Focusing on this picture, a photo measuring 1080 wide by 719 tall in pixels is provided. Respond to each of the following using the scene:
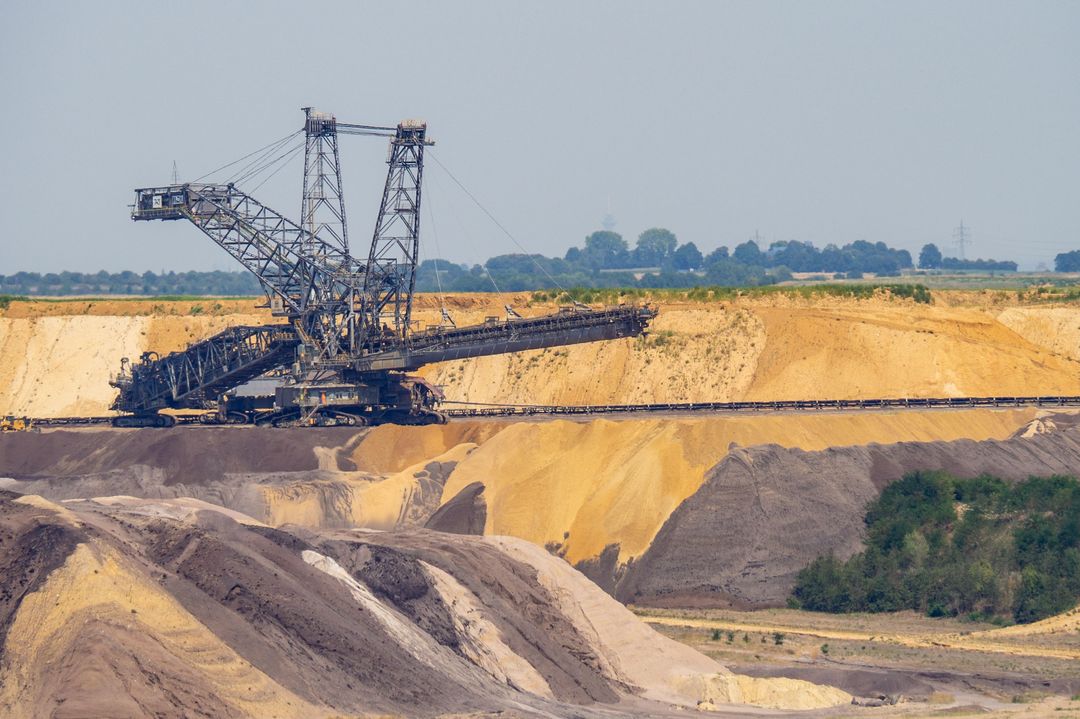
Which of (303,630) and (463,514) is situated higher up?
(303,630)

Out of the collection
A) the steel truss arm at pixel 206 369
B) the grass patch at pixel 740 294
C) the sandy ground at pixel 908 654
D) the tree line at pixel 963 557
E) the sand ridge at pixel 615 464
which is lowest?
the sandy ground at pixel 908 654

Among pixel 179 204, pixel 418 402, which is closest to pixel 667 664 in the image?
pixel 418 402

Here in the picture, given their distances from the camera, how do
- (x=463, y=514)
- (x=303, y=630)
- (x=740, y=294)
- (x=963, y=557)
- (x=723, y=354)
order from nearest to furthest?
(x=303, y=630) → (x=963, y=557) → (x=463, y=514) → (x=723, y=354) → (x=740, y=294)

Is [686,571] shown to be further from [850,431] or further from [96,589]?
[96,589]

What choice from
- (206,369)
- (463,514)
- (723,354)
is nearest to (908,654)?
(463,514)

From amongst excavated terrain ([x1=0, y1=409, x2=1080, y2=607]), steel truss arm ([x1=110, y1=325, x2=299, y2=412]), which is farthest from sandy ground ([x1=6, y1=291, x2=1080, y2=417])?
steel truss arm ([x1=110, y1=325, x2=299, y2=412])

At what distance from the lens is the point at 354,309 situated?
89125 mm

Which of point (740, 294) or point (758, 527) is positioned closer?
point (758, 527)

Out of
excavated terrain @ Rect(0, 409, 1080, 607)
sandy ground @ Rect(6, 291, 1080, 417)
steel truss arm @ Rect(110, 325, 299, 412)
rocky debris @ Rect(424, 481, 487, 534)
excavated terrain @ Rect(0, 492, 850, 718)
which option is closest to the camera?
excavated terrain @ Rect(0, 492, 850, 718)

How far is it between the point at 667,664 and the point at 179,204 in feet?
145

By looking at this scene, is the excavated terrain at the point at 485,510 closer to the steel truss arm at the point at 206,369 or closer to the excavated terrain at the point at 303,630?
the excavated terrain at the point at 303,630

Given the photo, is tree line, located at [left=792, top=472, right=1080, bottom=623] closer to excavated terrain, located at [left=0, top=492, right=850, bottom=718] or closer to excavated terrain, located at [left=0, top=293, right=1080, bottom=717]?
excavated terrain, located at [left=0, top=293, right=1080, bottom=717]

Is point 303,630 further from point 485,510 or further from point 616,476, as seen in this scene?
point 616,476

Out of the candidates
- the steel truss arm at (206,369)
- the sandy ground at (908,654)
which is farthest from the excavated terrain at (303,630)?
the steel truss arm at (206,369)
